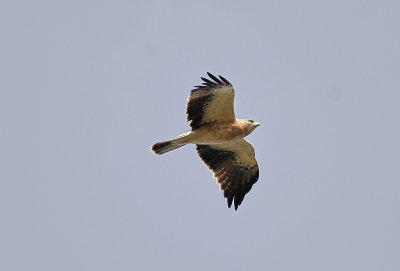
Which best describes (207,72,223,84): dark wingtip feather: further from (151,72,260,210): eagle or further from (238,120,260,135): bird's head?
(238,120,260,135): bird's head

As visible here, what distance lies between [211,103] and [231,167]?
2212mm

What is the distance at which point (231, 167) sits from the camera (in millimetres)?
18922

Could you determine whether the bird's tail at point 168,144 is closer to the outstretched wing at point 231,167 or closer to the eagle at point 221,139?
the eagle at point 221,139

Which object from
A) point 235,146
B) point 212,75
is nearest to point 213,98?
point 212,75

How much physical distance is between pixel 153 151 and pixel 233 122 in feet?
6.81

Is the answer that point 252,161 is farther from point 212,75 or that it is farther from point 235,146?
point 212,75

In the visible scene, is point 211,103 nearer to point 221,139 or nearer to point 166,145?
point 221,139

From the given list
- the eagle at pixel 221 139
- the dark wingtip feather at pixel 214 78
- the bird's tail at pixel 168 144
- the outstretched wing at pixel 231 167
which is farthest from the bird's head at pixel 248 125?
the bird's tail at pixel 168 144

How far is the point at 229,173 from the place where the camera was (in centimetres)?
1888

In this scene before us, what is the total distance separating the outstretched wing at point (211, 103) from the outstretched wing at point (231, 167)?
4.02 ft

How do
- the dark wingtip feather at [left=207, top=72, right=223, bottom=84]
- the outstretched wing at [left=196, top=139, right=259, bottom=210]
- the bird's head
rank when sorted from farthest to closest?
the outstretched wing at [left=196, top=139, right=259, bottom=210], the bird's head, the dark wingtip feather at [left=207, top=72, right=223, bottom=84]

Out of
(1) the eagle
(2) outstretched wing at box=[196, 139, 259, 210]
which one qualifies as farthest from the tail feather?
(2) outstretched wing at box=[196, 139, 259, 210]

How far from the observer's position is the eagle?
17375 mm

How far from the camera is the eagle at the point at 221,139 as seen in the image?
17.4m
